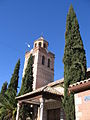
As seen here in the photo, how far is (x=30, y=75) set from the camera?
20109 mm

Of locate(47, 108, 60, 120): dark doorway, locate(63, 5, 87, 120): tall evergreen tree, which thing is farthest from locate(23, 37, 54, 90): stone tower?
locate(63, 5, 87, 120): tall evergreen tree

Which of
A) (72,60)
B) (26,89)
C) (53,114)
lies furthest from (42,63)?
(72,60)

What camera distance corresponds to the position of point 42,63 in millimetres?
29219

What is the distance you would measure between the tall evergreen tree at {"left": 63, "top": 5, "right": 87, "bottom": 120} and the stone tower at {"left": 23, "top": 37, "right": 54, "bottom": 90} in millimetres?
13807

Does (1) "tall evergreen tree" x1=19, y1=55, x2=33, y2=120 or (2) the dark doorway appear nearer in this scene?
(2) the dark doorway

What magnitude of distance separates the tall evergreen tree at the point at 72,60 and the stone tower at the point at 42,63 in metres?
13.8

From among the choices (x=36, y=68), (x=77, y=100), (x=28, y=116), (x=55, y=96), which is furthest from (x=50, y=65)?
(x=77, y=100)

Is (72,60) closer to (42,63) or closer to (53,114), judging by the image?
(53,114)

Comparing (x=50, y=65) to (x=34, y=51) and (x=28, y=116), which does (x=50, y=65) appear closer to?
(x=34, y=51)

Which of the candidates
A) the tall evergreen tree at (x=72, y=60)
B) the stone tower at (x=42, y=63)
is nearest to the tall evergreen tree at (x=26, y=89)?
the stone tower at (x=42, y=63)

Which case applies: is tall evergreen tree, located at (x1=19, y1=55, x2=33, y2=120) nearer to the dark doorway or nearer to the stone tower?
the dark doorway

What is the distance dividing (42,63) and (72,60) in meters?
17.4

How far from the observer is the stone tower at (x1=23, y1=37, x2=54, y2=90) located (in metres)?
26.8

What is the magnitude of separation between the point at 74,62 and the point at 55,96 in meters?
3.70
